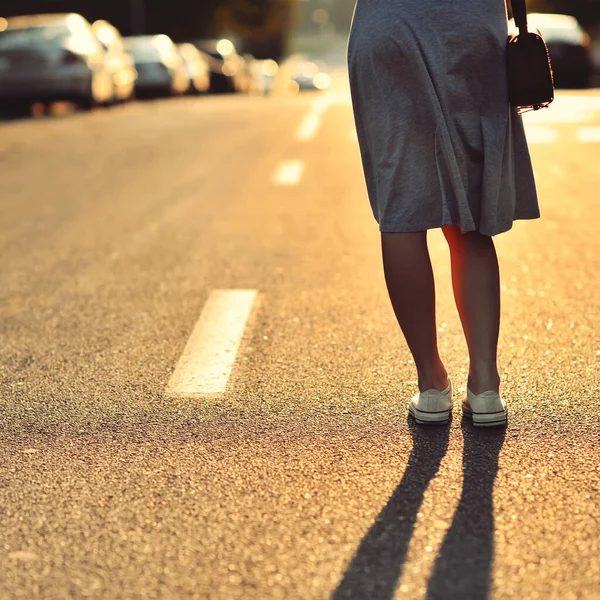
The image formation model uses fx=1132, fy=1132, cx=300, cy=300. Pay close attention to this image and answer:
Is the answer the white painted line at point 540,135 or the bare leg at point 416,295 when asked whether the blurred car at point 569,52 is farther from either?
the bare leg at point 416,295

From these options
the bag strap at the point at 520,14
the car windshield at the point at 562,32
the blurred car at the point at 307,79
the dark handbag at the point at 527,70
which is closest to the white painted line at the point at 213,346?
the dark handbag at the point at 527,70

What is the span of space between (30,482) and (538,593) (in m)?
1.35

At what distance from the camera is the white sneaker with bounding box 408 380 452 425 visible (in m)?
3.30

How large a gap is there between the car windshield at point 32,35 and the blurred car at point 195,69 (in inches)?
386

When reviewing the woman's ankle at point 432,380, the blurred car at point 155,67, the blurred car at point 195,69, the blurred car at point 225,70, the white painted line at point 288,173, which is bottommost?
the blurred car at point 225,70

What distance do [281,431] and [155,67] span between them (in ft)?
79.3

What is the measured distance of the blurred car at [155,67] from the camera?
26344mm

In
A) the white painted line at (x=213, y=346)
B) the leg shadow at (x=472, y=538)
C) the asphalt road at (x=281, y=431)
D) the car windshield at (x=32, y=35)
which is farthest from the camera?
the car windshield at (x=32, y=35)

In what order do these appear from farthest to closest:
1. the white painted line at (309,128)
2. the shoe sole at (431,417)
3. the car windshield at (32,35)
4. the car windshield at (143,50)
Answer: the car windshield at (143,50) → the car windshield at (32,35) → the white painted line at (309,128) → the shoe sole at (431,417)

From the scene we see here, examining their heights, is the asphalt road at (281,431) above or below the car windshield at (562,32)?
above

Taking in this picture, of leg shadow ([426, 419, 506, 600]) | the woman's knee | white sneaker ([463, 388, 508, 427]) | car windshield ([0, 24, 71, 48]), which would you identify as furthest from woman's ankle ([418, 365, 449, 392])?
car windshield ([0, 24, 71, 48])

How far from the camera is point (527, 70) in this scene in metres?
3.22

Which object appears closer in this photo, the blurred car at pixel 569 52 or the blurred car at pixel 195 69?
the blurred car at pixel 569 52

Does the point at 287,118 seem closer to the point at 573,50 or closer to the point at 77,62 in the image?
the point at 77,62
